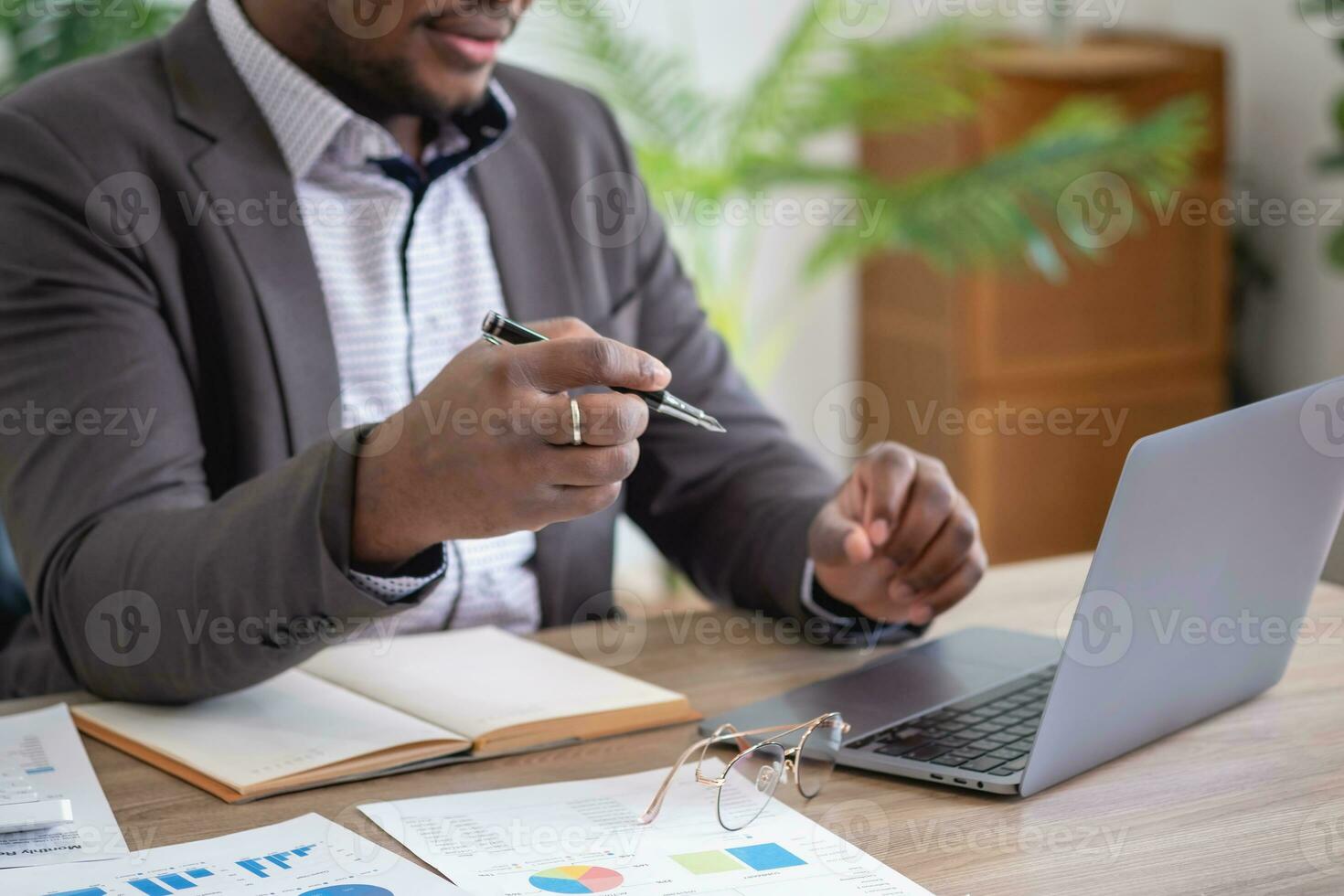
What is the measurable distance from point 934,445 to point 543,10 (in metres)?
1.42

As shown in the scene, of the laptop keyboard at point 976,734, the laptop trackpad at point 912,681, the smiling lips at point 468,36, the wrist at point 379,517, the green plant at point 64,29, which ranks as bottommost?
the laptop trackpad at point 912,681

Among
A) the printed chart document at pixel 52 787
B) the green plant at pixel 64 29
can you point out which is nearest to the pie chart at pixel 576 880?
the printed chart document at pixel 52 787

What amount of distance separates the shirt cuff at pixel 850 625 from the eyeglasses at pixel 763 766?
0.26 meters

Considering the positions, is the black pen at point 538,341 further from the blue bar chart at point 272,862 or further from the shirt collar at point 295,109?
the shirt collar at point 295,109

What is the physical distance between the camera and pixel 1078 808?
2.85ft

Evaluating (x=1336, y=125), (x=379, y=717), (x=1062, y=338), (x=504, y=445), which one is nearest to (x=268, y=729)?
(x=379, y=717)

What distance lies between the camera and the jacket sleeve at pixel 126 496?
98cm

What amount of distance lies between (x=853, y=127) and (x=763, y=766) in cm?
232

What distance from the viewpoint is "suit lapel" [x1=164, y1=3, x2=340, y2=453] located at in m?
1.31

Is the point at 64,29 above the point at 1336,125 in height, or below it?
above

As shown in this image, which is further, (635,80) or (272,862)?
(635,80)

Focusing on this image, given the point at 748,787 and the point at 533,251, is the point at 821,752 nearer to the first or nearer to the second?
the point at 748,787

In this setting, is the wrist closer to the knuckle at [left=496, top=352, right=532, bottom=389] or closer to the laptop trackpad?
the knuckle at [left=496, top=352, right=532, bottom=389]

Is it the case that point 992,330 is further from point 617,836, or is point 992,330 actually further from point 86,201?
point 617,836
